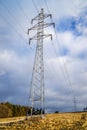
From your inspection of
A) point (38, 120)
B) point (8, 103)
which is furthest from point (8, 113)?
point (38, 120)

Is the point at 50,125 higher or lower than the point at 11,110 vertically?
lower

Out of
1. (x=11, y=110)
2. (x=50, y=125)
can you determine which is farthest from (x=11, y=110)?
(x=50, y=125)

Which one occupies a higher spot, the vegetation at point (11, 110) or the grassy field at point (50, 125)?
the vegetation at point (11, 110)

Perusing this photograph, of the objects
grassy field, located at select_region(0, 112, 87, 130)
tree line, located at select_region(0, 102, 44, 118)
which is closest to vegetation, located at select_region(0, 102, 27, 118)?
tree line, located at select_region(0, 102, 44, 118)

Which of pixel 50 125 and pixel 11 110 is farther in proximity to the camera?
pixel 11 110

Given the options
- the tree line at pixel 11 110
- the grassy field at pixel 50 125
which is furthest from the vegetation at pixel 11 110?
the grassy field at pixel 50 125

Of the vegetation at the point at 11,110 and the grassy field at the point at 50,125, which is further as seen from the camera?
the vegetation at the point at 11,110

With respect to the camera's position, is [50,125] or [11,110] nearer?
[50,125]

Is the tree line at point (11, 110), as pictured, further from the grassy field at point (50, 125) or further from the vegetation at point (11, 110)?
the grassy field at point (50, 125)

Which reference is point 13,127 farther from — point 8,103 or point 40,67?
point 8,103

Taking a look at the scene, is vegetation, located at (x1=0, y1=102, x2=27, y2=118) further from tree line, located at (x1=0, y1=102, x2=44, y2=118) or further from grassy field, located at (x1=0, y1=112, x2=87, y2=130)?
grassy field, located at (x1=0, y1=112, x2=87, y2=130)

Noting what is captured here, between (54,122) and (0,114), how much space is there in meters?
54.0

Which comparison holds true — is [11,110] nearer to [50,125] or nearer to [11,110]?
[11,110]

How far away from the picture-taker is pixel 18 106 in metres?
118
